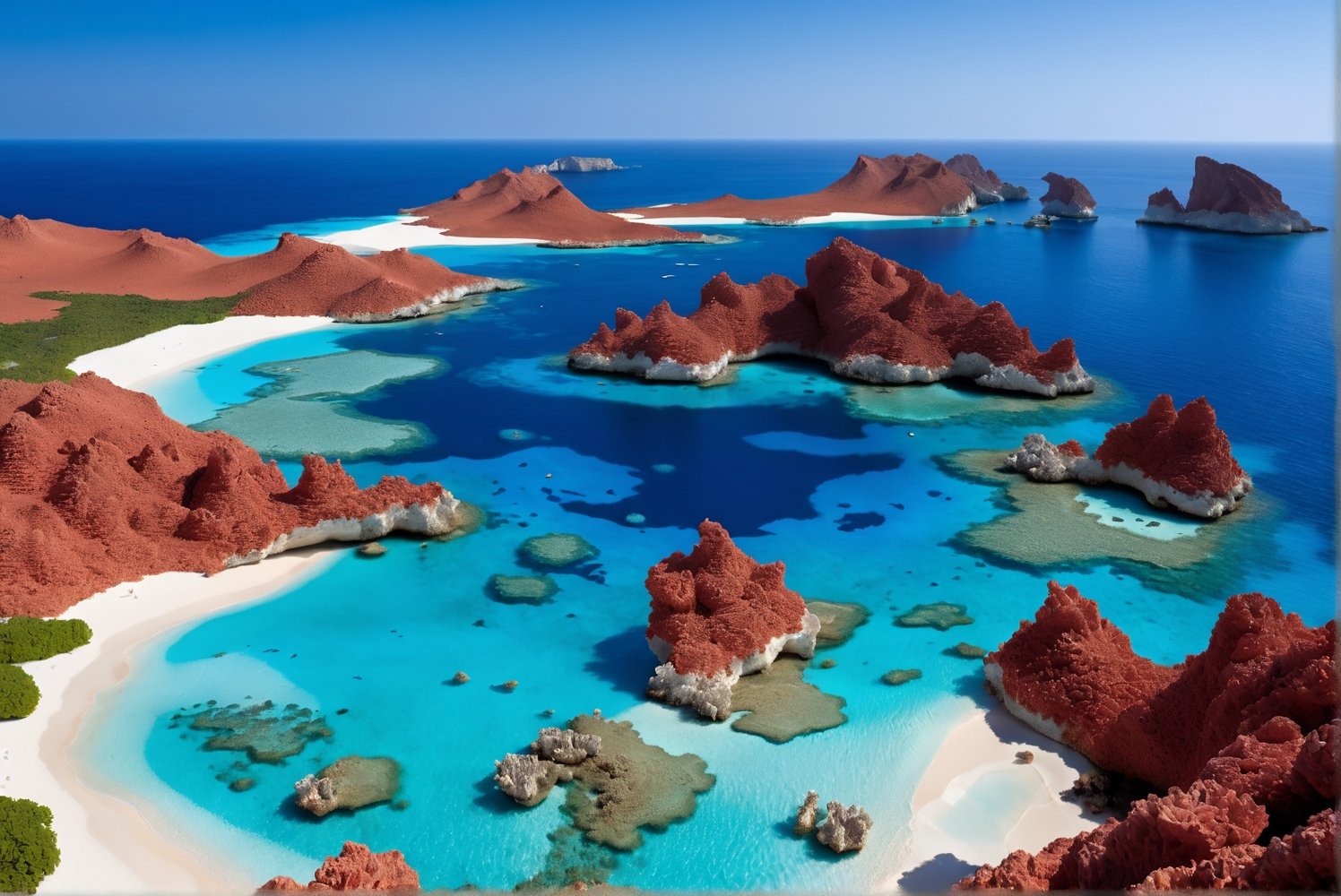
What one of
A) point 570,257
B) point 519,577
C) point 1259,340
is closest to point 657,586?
point 519,577

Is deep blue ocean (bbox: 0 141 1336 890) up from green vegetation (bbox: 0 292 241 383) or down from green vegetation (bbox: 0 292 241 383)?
down

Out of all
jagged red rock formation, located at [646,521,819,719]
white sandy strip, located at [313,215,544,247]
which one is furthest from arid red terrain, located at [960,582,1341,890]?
white sandy strip, located at [313,215,544,247]

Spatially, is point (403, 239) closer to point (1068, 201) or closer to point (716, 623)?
point (1068, 201)

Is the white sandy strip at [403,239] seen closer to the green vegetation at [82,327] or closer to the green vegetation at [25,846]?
the green vegetation at [82,327]

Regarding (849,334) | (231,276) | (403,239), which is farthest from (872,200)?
(231,276)

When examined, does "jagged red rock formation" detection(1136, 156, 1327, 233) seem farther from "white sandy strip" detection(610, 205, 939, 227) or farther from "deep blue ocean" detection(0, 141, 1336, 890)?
"deep blue ocean" detection(0, 141, 1336, 890)

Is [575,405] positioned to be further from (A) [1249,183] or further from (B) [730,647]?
(A) [1249,183]
